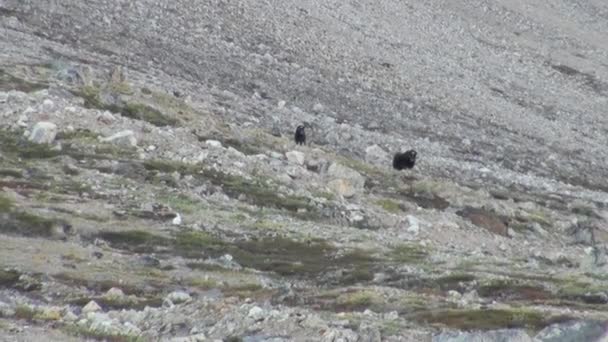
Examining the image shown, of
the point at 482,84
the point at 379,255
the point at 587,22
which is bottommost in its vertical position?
the point at 379,255

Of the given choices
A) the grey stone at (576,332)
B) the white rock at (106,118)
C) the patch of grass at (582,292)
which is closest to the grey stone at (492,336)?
the grey stone at (576,332)

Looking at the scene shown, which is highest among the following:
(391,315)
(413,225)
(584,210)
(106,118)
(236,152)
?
(106,118)

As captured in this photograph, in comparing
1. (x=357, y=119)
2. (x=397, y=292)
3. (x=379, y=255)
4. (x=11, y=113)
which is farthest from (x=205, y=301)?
(x=357, y=119)

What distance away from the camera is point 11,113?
1695 inches

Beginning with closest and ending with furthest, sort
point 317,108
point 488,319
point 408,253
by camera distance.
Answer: point 488,319 → point 408,253 → point 317,108

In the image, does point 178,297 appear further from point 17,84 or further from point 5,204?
point 17,84

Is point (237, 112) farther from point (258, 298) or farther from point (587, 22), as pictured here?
point (587, 22)

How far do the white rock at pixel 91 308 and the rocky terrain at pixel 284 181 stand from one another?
8 centimetres

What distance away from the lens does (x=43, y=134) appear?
41688 mm

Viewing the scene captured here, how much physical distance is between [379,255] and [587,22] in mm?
81979

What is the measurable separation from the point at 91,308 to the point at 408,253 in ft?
47.4

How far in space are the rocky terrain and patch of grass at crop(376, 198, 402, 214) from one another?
24cm

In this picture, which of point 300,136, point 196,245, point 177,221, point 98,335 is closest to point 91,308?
point 98,335

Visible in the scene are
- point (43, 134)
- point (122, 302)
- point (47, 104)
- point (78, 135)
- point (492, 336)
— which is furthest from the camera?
point (47, 104)
